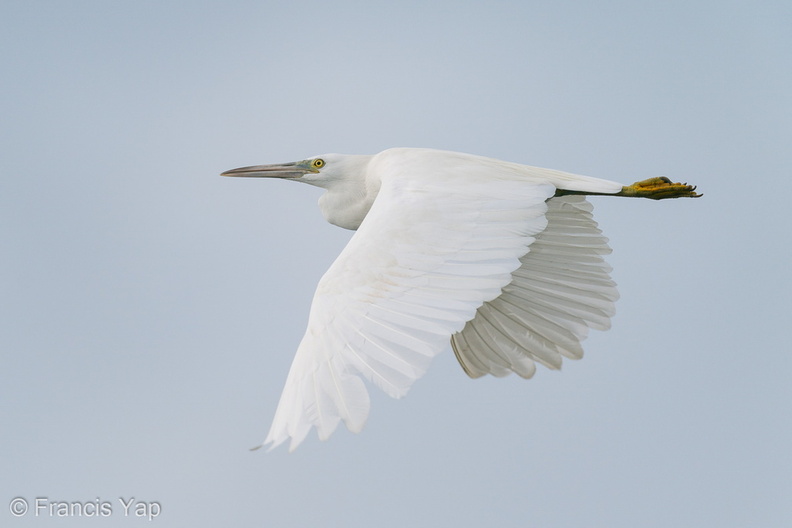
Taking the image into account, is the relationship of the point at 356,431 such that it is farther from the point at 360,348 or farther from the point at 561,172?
the point at 561,172

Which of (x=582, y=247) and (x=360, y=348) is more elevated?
(x=582, y=247)

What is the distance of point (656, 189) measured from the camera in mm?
7980

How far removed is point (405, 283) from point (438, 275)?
22 centimetres

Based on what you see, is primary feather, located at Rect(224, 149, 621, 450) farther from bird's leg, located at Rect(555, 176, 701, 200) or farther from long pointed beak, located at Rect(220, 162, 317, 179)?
bird's leg, located at Rect(555, 176, 701, 200)

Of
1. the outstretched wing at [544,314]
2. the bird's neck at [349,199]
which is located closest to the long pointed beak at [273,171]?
the bird's neck at [349,199]

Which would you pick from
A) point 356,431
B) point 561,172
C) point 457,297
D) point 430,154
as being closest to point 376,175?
point 430,154

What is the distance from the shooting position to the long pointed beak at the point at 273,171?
9141 mm

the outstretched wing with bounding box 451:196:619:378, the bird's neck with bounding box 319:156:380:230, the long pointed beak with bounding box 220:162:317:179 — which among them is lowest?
the outstretched wing with bounding box 451:196:619:378

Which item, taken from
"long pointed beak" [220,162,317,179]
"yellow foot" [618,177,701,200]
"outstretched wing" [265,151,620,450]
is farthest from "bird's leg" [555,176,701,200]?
"long pointed beak" [220,162,317,179]

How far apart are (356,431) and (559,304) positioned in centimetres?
335

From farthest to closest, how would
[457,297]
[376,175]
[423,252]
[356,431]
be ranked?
[376,175] → [423,252] → [457,297] → [356,431]

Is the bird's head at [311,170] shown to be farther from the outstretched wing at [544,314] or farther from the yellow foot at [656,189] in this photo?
the yellow foot at [656,189]

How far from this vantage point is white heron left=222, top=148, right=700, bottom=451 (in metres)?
5.12

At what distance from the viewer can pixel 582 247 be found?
7852 mm
